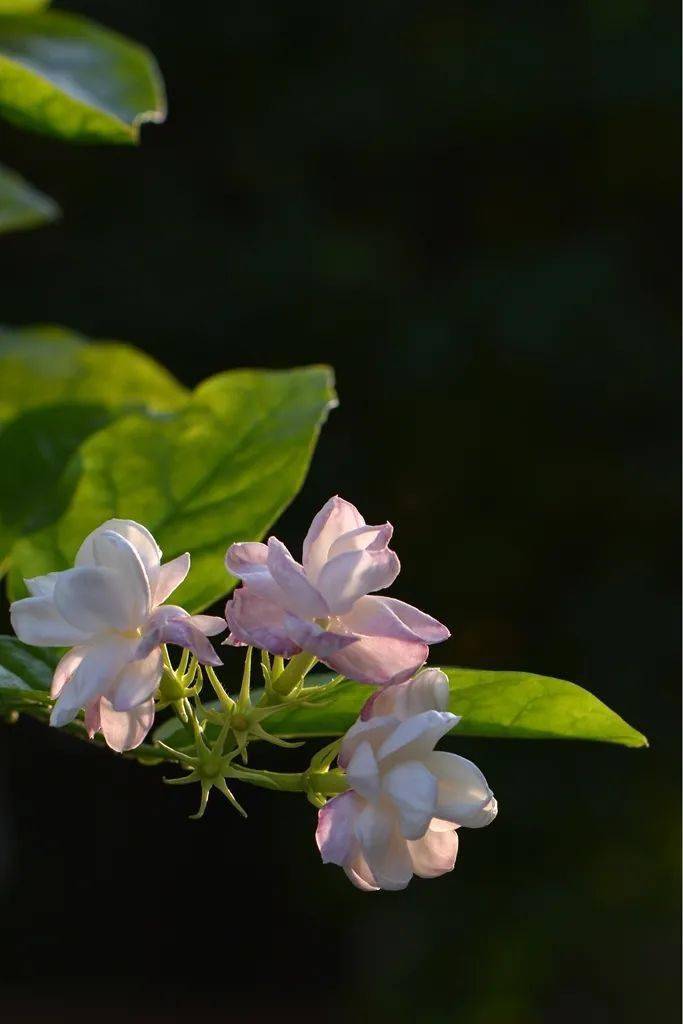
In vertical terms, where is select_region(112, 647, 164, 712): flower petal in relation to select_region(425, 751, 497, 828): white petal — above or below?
above

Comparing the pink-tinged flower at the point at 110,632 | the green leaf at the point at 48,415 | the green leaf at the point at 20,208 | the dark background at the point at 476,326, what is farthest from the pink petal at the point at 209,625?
the dark background at the point at 476,326

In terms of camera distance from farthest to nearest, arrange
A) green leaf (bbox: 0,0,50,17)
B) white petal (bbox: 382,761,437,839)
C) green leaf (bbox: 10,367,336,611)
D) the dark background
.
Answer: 1. the dark background
2. green leaf (bbox: 0,0,50,17)
3. green leaf (bbox: 10,367,336,611)
4. white petal (bbox: 382,761,437,839)

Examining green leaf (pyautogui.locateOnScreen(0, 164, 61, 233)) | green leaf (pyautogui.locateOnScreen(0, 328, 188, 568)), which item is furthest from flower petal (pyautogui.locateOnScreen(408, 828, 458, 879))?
green leaf (pyautogui.locateOnScreen(0, 164, 61, 233))

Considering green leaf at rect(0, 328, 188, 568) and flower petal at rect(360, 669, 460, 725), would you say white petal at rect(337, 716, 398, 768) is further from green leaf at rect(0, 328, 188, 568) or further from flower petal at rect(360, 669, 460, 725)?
green leaf at rect(0, 328, 188, 568)

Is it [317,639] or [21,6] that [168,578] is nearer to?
[317,639]

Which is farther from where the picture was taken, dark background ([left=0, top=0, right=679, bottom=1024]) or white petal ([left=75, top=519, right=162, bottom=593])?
dark background ([left=0, top=0, right=679, bottom=1024])

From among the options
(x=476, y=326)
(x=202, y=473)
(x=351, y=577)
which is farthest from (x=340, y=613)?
(x=476, y=326)
